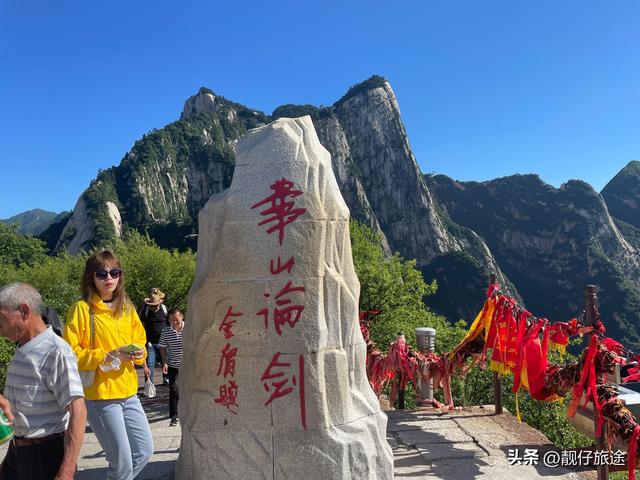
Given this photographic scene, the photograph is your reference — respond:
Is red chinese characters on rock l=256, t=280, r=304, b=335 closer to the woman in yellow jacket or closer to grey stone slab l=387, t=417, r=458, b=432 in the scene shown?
the woman in yellow jacket

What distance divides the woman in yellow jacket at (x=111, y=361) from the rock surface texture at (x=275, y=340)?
75 centimetres

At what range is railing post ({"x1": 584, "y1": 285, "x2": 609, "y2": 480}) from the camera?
517cm

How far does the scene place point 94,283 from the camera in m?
3.46

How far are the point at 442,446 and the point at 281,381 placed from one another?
3.59 meters

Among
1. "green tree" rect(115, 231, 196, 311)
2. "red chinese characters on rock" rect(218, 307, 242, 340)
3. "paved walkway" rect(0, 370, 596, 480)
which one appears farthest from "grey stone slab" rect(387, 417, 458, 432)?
"green tree" rect(115, 231, 196, 311)

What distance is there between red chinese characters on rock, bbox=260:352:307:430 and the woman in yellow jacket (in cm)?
101

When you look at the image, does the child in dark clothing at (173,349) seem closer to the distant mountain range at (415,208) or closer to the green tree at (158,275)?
the green tree at (158,275)

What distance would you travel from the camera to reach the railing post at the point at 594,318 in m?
5.17

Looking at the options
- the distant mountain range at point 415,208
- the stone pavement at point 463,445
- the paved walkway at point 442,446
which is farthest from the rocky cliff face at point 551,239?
the paved walkway at point 442,446

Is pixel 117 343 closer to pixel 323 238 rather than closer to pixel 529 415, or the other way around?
pixel 323 238

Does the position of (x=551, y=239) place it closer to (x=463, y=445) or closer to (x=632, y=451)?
(x=463, y=445)

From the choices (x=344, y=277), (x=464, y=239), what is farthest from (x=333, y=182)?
(x=464, y=239)

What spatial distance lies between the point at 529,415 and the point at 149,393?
31.9 feet

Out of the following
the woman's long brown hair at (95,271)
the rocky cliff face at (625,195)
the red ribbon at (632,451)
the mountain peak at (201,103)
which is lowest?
the red ribbon at (632,451)
